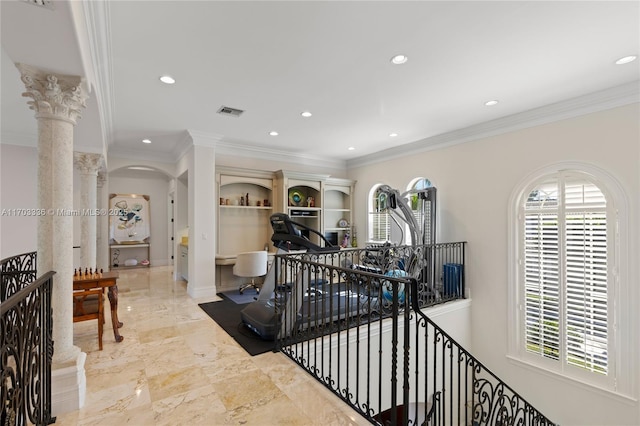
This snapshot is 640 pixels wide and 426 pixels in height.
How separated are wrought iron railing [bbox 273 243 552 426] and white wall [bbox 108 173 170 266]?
6.34 metres

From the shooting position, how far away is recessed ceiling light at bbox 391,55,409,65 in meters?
2.94

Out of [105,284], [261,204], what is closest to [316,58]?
[105,284]

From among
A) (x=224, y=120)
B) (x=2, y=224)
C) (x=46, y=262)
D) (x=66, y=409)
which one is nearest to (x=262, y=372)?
(x=66, y=409)

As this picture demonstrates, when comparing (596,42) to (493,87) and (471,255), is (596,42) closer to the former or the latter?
(493,87)

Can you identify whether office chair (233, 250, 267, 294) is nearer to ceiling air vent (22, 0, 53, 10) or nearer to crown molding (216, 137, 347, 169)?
crown molding (216, 137, 347, 169)

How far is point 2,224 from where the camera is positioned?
213 inches

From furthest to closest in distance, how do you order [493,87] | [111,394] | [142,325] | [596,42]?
[142,325] < [493,87] < [596,42] < [111,394]

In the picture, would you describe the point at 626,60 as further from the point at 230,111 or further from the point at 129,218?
the point at 129,218

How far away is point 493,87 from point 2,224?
813cm

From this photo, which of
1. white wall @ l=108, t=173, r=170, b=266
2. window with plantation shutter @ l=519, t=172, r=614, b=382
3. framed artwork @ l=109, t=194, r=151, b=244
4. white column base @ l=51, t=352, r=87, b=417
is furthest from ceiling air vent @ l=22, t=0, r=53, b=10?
Answer: white wall @ l=108, t=173, r=170, b=266

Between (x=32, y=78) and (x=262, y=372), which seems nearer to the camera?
(x=32, y=78)

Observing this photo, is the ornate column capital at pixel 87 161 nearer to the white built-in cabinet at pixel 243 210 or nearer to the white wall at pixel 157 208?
the white built-in cabinet at pixel 243 210

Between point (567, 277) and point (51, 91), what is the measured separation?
236 inches

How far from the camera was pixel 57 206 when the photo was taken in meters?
2.25
